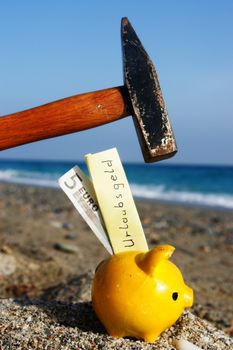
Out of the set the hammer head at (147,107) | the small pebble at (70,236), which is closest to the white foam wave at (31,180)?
the small pebble at (70,236)

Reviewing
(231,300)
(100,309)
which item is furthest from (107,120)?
(231,300)

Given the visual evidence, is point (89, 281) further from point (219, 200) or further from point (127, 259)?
point (219, 200)

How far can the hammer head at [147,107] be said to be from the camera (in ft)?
8.75

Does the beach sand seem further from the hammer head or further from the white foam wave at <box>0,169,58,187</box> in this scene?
the white foam wave at <box>0,169,58,187</box>

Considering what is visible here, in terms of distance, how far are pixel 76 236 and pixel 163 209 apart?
5859 mm

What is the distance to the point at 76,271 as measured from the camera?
5512 mm

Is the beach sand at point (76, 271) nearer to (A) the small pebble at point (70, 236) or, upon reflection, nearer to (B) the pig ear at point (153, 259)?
(A) the small pebble at point (70, 236)

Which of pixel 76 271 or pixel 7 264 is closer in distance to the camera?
pixel 7 264

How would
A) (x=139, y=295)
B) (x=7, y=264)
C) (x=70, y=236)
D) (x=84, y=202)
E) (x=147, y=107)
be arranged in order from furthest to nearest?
(x=70, y=236), (x=7, y=264), (x=84, y=202), (x=147, y=107), (x=139, y=295)

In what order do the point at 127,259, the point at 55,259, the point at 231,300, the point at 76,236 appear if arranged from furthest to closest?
the point at 76,236 → the point at 55,259 → the point at 231,300 → the point at 127,259

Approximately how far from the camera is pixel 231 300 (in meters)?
5.38

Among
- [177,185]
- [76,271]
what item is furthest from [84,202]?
[177,185]

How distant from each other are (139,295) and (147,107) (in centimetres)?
91

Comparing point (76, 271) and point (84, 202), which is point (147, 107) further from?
point (76, 271)
